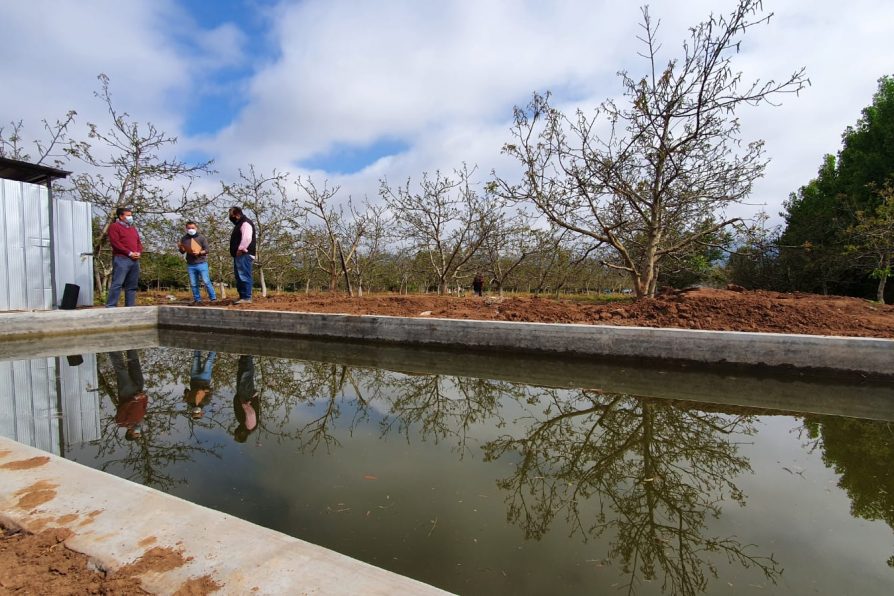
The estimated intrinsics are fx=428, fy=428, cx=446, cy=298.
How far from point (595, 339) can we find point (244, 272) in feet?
22.7

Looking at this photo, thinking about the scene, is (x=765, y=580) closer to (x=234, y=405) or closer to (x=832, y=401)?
(x=832, y=401)

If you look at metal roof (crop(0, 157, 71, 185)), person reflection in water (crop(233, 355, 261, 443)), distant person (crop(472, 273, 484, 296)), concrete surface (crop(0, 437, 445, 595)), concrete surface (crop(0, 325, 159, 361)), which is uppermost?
metal roof (crop(0, 157, 71, 185))

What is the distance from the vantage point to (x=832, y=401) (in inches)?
164

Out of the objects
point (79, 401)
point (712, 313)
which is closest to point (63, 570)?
point (79, 401)

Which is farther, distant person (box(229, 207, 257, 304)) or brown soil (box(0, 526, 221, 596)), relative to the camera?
distant person (box(229, 207, 257, 304))

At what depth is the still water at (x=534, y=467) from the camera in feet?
6.22

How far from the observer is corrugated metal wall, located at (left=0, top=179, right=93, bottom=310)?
7.88 metres

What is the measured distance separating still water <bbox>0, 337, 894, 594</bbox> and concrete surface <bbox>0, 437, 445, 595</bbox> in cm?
46

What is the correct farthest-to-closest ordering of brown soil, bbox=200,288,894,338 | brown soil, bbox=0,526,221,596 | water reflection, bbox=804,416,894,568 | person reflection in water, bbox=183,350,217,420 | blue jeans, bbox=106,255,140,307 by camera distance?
blue jeans, bbox=106,255,140,307
brown soil, bbox=200,288,894,338
person reflection in water, bbox=183,350,217,420
water reflection, bbox=804,416,894,568
brown soil, bbox=0,526,221,596

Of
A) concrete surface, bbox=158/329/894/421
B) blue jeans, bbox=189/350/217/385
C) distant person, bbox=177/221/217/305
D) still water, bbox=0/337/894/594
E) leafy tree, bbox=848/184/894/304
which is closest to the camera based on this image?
still water, bbox=0/337/894/594

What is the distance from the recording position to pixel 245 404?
4.08 meters

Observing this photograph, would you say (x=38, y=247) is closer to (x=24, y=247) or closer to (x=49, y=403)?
(x=24, y=247)

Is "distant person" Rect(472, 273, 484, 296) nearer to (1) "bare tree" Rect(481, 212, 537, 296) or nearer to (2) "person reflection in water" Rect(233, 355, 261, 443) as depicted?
(1) "bare tree" Rect(481, 212, 537, 296)

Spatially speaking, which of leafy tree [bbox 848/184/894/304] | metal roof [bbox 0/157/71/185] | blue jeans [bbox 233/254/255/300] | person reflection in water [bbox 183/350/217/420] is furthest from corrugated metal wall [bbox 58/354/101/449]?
leafy tree [bbox 848/184/894/304]
